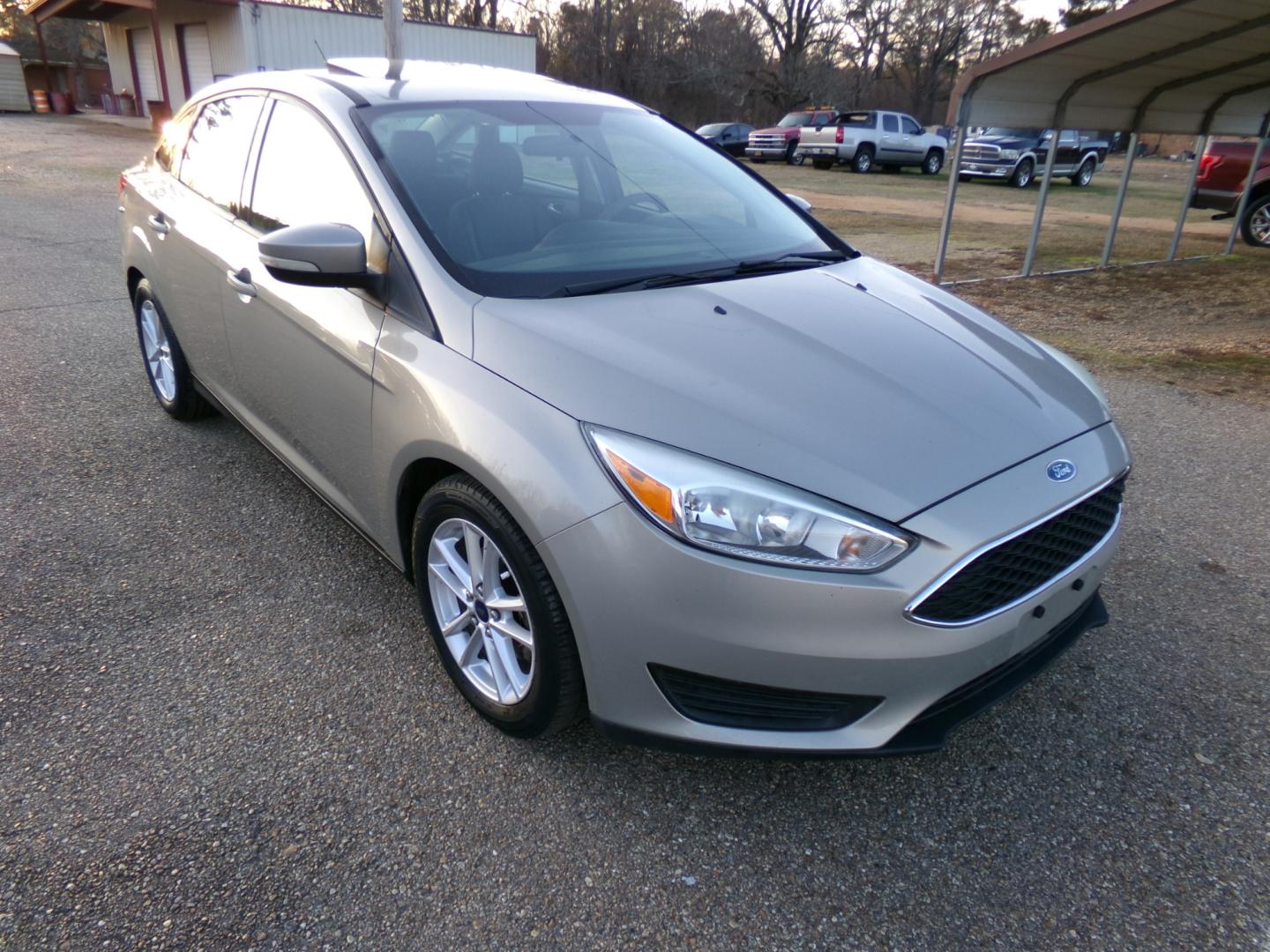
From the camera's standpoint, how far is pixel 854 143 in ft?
81.3

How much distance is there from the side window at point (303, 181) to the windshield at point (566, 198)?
0.47 ft

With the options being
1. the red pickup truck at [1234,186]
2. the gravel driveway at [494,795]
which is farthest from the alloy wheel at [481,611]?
the red pickup truck at [1234,186]

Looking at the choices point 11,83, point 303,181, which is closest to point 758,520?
point 303,181

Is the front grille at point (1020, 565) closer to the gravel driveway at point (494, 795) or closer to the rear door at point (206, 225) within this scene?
the gravel driveway at point (494, 795)

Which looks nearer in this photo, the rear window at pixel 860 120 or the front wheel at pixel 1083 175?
the front wheel at pixel 1083 175

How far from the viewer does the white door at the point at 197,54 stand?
87.7 feet

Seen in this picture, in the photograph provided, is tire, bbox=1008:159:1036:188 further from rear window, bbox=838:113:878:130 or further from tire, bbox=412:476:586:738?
tire, bbox=412:476:586:738

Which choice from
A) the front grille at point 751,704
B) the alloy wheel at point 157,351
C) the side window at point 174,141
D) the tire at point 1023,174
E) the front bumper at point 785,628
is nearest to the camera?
the front bumper at point 785,628

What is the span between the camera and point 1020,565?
1997 millimetres

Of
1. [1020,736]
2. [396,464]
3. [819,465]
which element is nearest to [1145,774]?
[1020,736]

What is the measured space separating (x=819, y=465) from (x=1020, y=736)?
1173 mm

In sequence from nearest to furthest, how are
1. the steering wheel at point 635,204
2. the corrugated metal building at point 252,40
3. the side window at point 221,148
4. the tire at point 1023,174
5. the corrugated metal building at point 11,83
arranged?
the steering wheel at point 635,204 → the side window at point 221,148 → the tire at point 1023,174 → the corrugated metal building at point 252,40 → the corrugated metal building at point 11,83

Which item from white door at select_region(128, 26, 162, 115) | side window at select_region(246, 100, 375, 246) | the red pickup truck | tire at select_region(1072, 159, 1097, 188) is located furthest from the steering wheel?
white door at select_region(128, 26, 162, 115)

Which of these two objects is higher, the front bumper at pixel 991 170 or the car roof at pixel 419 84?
the car roof at pixel 419 84
